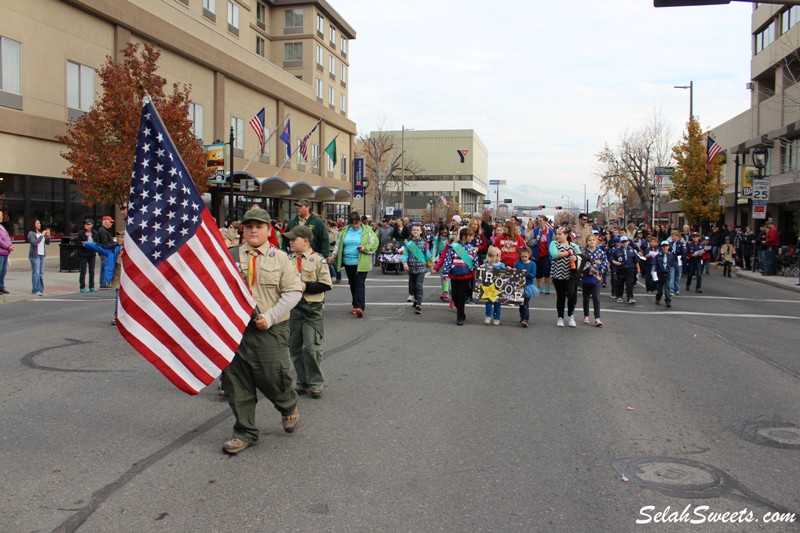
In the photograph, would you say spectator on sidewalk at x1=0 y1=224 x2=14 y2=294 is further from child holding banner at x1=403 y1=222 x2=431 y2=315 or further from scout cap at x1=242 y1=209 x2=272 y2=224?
scout cap at x1=242 y1=209 x2=272 y2=224

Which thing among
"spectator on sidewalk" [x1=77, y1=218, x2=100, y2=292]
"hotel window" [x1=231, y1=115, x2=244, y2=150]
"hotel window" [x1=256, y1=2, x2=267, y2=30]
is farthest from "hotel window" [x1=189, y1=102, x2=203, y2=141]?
"hotel window" [x1=256, y1=2, x2=267, y2=30]

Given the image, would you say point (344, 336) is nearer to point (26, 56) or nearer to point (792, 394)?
point (792, 394)

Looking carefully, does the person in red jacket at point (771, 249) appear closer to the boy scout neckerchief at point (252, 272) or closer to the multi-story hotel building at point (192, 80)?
the multi-story hotel building at point (192, 80)

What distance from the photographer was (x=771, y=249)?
23688mm

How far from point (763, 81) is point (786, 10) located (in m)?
5.99

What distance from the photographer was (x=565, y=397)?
6.86m

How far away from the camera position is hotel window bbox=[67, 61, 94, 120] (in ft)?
85.1

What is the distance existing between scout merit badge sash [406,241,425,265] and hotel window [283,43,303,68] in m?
47.7

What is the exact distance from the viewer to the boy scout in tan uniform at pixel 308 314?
6.68 meters

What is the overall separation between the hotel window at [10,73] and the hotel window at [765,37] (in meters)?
37.0

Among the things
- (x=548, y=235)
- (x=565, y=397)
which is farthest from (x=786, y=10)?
(x=565, y=397)

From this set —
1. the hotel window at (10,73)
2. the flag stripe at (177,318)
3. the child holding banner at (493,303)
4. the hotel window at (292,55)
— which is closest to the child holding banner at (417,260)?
the child holding banner at (493,303)

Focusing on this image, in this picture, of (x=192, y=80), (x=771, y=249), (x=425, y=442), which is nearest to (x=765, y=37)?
(x=771, y=249)

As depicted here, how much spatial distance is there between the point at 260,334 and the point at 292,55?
2196 inches
